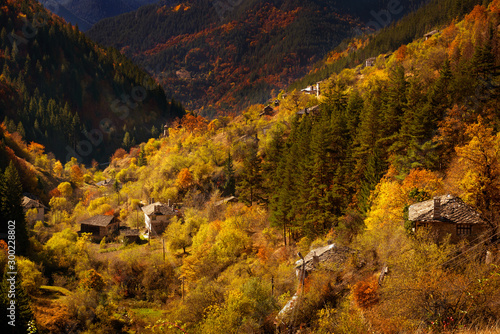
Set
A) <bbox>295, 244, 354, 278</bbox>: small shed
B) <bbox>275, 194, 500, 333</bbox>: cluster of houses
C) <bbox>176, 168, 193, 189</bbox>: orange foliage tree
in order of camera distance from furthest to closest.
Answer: <bbox>176, 168, 193, 189</bbox>: orange foliage tree, <bbox>295, 244, 354, 278</bbox>: small shed, <bbox>275, 194, 500, 333</bbox>: cluster of houses

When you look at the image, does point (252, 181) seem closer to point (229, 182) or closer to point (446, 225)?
point (229, 182)

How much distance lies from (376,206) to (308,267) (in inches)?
327

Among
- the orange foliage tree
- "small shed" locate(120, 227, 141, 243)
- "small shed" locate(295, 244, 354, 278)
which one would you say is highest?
"small shed" locate(295, 244, 354, 278)

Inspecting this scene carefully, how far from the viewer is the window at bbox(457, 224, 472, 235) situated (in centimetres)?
2272

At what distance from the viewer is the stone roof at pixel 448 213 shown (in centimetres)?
2261

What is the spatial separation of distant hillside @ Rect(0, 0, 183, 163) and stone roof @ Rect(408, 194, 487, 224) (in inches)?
5635

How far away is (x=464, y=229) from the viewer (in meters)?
22.8

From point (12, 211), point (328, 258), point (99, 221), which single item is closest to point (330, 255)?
point (328, 258)

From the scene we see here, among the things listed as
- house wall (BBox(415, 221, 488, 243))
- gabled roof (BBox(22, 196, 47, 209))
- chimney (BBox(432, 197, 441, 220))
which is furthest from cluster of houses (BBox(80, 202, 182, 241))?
chimney (BBox(432, 197, 441, 220))

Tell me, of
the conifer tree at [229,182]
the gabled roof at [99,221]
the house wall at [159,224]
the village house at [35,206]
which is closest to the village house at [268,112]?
the conifer tree at [229,182]

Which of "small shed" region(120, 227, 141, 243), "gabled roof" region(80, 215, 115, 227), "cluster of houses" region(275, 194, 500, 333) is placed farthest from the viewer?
"gabled roof" region(80, 215, 115, 227)

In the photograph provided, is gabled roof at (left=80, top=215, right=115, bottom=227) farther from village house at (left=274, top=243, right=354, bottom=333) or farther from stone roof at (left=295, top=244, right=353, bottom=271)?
stone roof at (left=295, top=244, right=353, bottom=271)

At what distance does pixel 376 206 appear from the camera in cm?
3048

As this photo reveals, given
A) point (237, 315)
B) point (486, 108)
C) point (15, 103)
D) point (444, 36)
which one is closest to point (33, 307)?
point (237, 315)
